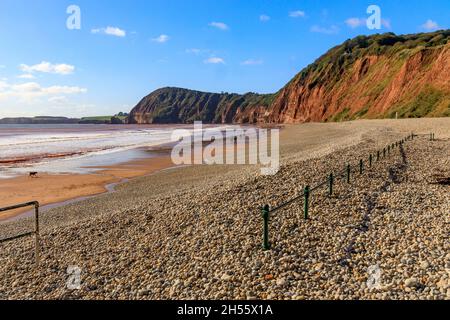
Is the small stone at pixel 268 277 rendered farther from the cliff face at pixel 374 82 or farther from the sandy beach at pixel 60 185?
the cliff face at pixel 374 82

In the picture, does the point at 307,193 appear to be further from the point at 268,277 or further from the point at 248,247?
the point at 268,277

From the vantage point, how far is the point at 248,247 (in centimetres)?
920

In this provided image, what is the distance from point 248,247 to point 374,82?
345ft

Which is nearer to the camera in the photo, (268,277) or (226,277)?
(268,277)

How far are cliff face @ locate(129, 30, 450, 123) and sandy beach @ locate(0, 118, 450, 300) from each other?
59056 mm

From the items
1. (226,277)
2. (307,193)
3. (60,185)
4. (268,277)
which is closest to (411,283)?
(268,277)

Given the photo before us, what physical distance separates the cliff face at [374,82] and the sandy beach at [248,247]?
2325 inches

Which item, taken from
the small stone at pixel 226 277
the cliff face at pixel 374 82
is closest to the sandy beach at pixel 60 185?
the small stone at pixel 226 277

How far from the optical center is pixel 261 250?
904 cm

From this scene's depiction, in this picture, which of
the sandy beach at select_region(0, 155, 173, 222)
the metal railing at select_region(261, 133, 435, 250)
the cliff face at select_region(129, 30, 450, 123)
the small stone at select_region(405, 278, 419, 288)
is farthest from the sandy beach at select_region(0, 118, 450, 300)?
the cliff face at select_region(129, 30, 450, 123)

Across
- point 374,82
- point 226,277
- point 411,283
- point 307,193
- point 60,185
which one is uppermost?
point 374,82

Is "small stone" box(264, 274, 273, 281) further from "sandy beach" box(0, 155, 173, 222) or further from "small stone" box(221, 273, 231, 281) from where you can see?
"sandy beach" box(0, 155, 173, 222)
